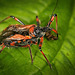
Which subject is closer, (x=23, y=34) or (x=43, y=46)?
(x=43, y=46)

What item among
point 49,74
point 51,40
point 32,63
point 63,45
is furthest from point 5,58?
point 63,45

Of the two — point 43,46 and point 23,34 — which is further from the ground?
point 23,34

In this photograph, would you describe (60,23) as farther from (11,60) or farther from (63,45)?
(11,60)

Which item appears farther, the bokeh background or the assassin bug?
the assassin bug

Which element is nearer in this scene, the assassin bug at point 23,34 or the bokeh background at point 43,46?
the bokeh background at point 43,46
